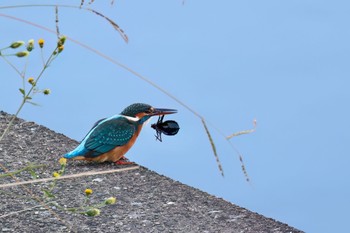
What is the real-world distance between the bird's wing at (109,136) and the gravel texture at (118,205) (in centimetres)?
14

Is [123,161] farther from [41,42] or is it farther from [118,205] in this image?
[41,42]

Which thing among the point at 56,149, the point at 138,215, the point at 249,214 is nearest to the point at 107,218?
the point at 138,215

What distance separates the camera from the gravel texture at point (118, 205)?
160 inches

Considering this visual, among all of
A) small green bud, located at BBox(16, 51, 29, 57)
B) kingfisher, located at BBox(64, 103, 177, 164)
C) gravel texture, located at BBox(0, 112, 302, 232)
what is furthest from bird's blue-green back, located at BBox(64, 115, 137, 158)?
small green bud, located at BBox(16, 51, 29, 57)

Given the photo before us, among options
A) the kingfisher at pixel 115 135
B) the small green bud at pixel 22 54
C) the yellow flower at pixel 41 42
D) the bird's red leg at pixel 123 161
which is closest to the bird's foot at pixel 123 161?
the bird's red leg at pixel 123 161

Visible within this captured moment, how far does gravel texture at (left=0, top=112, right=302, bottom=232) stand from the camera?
4070 millimetres

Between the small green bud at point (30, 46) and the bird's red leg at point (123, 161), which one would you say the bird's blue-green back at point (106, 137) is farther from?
the small green bud at point (30, 46)

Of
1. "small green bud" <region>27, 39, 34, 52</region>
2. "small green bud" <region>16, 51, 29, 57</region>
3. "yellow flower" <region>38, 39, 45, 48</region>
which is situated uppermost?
"yellow flower" <region>38, 39, 45, 48</region>

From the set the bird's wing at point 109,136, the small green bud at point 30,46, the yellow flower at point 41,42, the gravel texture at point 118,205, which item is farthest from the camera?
the bird's wing at point 109,136

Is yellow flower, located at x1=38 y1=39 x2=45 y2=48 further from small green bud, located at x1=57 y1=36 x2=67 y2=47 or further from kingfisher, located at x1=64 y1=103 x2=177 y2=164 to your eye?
kingfisher, located at x1=64 y1=103 x2=177 y2=164

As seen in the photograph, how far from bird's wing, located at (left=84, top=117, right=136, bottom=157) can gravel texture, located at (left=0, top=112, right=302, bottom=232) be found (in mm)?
139

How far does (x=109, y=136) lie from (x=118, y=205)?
54cm

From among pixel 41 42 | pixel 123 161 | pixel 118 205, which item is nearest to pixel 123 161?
pixel 123 161

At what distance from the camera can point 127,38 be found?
2271 millimetres
